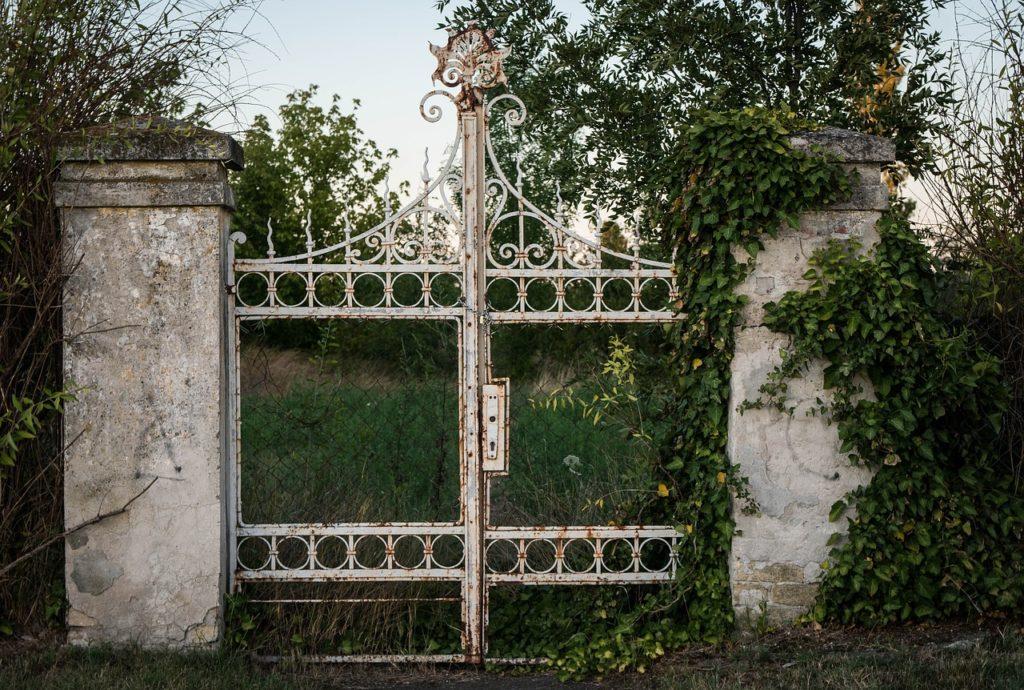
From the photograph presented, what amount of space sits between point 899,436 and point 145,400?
383 centimetres

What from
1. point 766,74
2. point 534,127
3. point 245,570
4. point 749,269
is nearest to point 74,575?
point 245,570

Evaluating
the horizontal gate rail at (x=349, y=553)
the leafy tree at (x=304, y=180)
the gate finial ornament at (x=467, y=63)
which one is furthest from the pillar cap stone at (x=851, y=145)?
the leafy tree at (x=304, y=180)

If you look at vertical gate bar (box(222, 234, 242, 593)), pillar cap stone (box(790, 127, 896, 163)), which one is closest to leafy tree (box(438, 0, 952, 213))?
pillar cap stone (box(790, 127, 896, 163))

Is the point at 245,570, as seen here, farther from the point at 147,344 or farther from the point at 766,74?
the point at 766,74

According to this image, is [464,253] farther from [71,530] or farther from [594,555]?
[71,530]

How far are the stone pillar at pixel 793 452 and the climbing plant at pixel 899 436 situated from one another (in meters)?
0.08

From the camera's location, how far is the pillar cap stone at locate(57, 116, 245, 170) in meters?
4.29

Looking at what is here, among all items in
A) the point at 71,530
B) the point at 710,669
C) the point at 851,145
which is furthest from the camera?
the point at 851,145

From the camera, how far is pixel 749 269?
4430 millimetres

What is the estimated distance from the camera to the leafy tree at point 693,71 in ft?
20.8

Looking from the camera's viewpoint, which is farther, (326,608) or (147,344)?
(326,608)

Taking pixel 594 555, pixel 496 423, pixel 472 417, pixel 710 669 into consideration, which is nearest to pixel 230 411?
pixel 472 417

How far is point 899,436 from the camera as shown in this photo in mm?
4340

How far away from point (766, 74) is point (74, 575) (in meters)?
5.89
